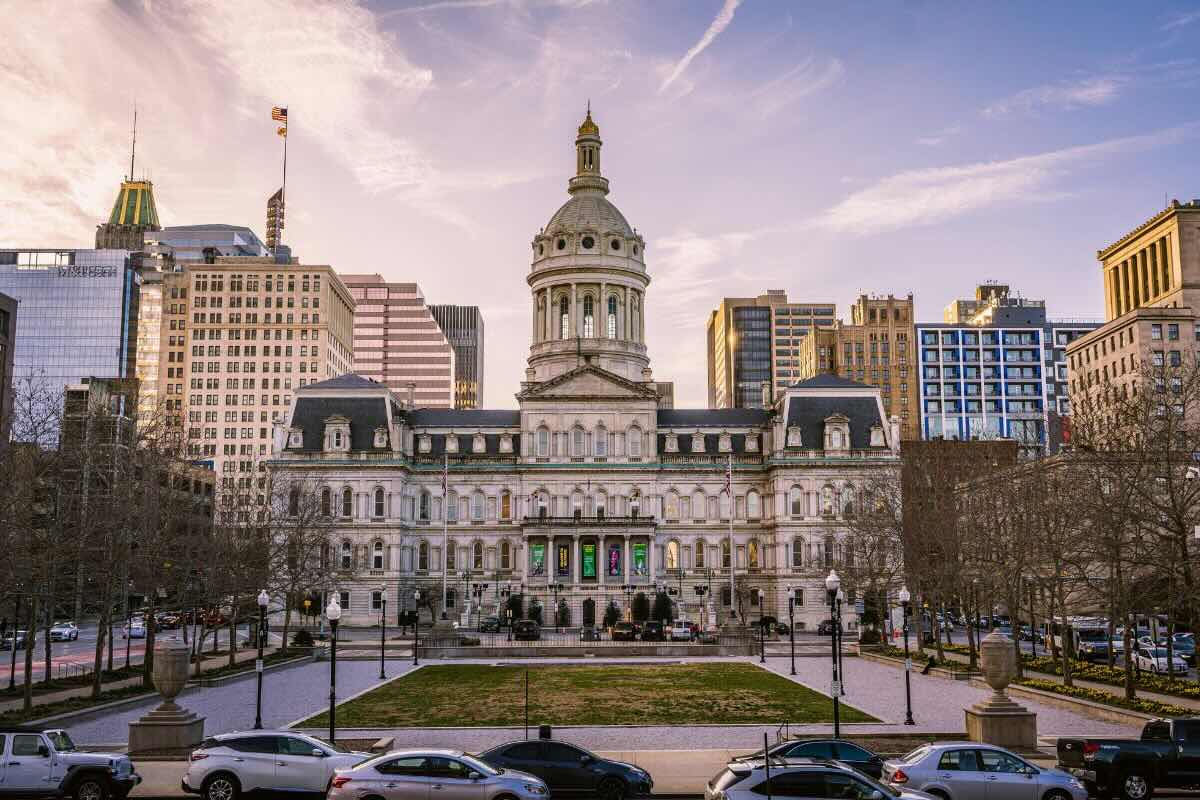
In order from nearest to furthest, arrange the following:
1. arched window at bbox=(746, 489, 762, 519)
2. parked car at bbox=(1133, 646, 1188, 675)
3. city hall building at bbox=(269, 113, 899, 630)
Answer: parked car at bbox=(1133, 646, 1188, 675) < city hall building at bbox=(269, 113, 899, 630) < arched window at bbox=(746, 489, 762, 519)

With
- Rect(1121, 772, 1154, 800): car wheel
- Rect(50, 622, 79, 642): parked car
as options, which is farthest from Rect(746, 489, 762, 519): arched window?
Rect(1121, 772, 1154, 800): car wheel

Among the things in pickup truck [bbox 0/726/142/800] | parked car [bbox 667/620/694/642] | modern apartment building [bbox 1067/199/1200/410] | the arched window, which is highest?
modern apartment building [bbox 1067/199/1200/410]

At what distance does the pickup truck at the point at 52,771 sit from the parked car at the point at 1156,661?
46.0 meters

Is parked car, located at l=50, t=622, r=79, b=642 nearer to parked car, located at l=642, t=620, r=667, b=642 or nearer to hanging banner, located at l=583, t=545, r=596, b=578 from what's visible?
hanging banner, located at l=583, t=545, r=596, b=578

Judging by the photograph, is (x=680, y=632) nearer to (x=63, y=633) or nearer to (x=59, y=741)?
(x=63, y=633)

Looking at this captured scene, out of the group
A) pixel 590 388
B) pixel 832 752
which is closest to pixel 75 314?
pixel 590 388

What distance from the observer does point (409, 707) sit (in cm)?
4281

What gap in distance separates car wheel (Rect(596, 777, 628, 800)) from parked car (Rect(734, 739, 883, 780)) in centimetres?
278

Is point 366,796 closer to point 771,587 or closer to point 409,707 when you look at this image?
point 409,707

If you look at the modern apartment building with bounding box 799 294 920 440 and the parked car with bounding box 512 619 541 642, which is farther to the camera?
the modern apartment building with bounding box 799 294 920 440

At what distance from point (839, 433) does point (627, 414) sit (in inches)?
742

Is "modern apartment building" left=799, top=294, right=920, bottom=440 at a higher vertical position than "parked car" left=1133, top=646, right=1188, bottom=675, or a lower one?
higher

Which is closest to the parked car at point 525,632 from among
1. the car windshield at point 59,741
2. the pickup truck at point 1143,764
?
the car windshield at point 59,741

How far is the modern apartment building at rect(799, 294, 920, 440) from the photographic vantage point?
178250mm
